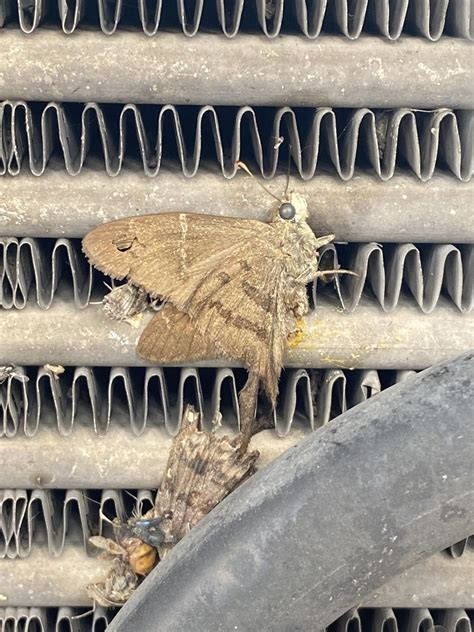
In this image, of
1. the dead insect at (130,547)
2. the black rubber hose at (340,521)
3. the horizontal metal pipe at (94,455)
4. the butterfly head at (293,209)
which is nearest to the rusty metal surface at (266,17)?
the butterfly head at (293,209)

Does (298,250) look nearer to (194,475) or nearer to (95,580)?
(194,475)

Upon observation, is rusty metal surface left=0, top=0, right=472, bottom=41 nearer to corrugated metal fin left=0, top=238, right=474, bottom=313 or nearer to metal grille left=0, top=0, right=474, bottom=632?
metal grille left=0, top=0, right=474, bottom=632

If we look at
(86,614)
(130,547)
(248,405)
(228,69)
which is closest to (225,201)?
(228,69)

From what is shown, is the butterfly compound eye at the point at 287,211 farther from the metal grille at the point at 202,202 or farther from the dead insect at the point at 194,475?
the dead insect at the point at 194,475

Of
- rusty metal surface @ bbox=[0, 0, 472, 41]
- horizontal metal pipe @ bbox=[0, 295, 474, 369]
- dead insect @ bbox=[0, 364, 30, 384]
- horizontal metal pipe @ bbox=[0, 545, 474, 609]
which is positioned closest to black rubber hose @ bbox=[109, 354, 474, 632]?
horizontal metal pipe @ bbox=[0, 295, 474, 369]

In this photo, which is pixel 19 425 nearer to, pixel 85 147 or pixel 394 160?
pixel 85 147

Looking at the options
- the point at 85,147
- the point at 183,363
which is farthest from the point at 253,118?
the point at 183,363

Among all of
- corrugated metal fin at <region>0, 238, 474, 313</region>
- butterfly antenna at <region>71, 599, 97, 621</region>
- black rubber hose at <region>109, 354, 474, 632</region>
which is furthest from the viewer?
butterfly antenna at <region>71, 599, 97, 621</region>
